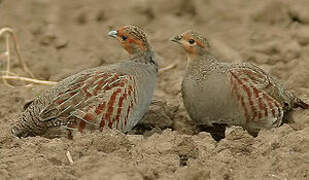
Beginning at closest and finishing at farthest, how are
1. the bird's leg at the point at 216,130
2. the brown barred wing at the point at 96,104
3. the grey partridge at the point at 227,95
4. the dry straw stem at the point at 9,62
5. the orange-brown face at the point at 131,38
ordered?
the brown barred wing at the point at 96,104 → the grey partridge at the point at 227,95 → the orange-brown face at the point at 131,38 → the bird's leg at the point at 216,130 → the dry straw stem at the point at 9,62

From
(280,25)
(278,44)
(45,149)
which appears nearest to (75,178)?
(45,149)

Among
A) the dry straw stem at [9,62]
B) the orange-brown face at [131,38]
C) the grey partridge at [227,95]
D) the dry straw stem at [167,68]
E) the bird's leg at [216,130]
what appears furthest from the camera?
the dry straw stem at [167,68]

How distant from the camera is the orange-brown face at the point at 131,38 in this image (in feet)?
20.4

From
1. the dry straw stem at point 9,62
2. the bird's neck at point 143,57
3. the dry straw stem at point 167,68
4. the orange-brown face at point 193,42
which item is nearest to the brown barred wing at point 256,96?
the orange-brown face at point 193,42

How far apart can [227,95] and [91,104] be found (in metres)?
1.20

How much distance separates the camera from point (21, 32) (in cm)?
892

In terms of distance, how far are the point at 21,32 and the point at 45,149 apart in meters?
4.40

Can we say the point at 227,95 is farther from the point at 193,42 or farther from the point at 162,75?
the point at 162,75

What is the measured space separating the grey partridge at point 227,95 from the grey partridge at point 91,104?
481 mm

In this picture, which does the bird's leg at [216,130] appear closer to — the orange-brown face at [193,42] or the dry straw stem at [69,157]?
the orange-brown face at [193,42]

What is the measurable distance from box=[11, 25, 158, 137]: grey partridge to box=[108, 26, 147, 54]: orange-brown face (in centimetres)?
29

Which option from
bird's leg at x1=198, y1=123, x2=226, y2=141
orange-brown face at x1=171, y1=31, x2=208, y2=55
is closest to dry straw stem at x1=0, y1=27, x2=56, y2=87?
orange-brown face at x1=171, y1=31, x2=208, y2=55

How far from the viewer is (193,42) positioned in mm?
6305

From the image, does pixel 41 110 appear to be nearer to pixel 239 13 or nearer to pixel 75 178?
pixel 75 178
